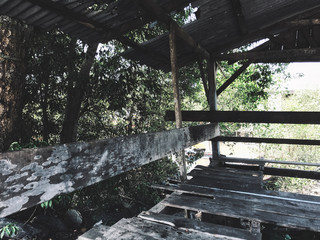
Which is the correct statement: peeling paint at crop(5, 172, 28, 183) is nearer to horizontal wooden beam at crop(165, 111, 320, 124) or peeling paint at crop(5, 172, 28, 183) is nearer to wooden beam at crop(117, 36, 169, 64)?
wooden beam at crop(117, 36, 169, 64)

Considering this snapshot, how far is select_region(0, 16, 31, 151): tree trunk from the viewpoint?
A: 3014mm

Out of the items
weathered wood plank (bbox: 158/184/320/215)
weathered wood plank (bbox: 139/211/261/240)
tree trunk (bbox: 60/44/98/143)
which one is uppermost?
tree trunk (bbox: 60/44/98/143)

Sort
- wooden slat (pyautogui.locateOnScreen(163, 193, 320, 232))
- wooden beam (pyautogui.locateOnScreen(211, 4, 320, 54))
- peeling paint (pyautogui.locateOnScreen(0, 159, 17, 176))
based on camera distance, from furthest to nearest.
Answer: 1. wooden beam (pyautogui.locateOnScreen(211, 4, 320, 54))
2. wooden slat (pyautogui.locateOnScreen(163, 193, 320, 232))
3. peeling paint (pyautogui.locateOnScreen(0, 159, 17, 176))

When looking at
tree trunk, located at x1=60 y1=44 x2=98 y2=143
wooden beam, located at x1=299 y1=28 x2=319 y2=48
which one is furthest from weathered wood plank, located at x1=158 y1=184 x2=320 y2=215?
wooden beam, located at x1=299 y1=28 x2=319 y2=48

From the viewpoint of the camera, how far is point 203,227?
1595 millimetres

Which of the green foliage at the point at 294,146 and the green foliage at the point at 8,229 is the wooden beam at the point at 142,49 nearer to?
the green foliage at the point at 8,229

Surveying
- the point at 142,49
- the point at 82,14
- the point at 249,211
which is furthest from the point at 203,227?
the point at 142,49

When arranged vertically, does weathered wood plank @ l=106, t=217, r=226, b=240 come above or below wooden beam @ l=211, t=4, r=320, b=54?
below

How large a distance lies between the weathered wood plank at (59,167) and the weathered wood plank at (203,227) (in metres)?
0.52

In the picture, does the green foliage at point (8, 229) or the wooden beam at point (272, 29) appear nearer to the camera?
the green foliage at point (8, 229)

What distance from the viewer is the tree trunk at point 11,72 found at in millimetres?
3014

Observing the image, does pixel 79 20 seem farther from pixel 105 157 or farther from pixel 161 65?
pixel 161 65

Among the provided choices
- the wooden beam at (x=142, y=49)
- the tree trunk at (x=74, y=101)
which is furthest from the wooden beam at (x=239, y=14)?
the tree trunk at (x=74, y=101)

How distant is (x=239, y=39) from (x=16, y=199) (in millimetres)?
4864
